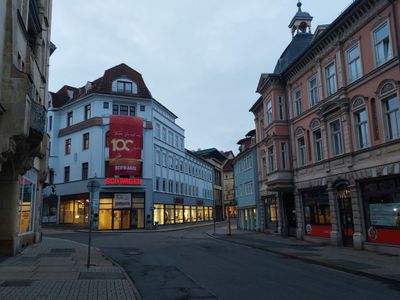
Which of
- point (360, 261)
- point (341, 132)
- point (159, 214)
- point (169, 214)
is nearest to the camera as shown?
point (360, 261)

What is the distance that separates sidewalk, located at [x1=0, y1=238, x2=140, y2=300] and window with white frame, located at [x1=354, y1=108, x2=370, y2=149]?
1300cm

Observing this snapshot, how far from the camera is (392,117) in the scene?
17500mm

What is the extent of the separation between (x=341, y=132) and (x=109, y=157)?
2785cm

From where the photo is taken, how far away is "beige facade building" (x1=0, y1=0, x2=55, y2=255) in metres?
12.5

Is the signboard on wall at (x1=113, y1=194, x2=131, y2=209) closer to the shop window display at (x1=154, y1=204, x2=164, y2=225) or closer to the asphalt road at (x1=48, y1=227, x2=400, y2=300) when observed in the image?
the shop window display at (x1=154, y1=204, x2=164, y2=225)

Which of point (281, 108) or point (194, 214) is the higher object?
point (281, 108)

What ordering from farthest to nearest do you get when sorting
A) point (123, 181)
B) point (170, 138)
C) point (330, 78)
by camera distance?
point (170, 138)
point (123, 181)
point (330, 78)

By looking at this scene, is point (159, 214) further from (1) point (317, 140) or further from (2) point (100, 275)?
(2) point (100, 275)

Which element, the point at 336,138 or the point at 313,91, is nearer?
the point at 336,138

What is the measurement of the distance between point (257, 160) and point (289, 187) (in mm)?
10019

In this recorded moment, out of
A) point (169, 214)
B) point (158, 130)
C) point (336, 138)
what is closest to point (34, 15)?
point (336, 138)

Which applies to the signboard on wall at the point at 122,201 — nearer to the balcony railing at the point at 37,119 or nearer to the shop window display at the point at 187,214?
the shop window display at the point at 187,214

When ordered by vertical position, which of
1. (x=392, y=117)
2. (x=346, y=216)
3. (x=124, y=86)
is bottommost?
(x=346, y=216)

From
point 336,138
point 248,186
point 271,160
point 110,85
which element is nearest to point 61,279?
point 336,138
